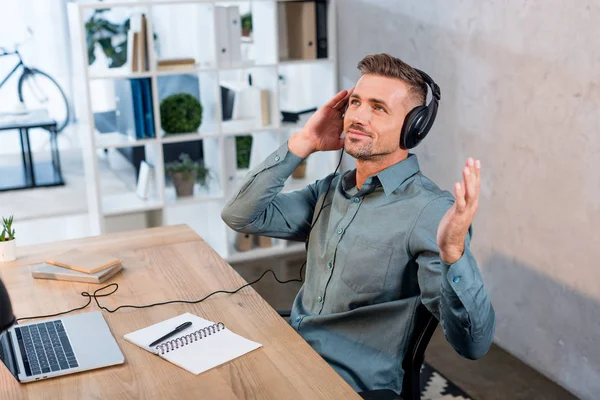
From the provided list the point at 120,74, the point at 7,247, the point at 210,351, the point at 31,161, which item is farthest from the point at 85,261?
the point at 31,161

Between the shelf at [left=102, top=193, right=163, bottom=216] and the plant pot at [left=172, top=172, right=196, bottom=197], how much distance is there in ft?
0.47

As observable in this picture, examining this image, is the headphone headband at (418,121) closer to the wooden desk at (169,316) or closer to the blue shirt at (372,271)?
the blue shirt at (372,271)

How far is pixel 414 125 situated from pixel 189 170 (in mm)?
2565

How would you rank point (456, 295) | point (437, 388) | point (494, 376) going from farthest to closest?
point (494, 376) → point (437, 388) → point (456, 295)

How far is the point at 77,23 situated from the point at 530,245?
8.01 ft

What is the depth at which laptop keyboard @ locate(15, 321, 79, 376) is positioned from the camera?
172cm

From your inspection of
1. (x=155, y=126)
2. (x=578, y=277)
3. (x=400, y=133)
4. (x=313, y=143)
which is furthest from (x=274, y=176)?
(x=155, y=126)

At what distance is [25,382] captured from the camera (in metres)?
1.66

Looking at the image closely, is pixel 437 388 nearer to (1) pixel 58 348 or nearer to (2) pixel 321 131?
(2) pixel 321 131

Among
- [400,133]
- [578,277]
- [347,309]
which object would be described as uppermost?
[400,133]

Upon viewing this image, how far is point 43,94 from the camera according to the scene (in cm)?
816

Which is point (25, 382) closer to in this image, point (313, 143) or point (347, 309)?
point (347, 309)

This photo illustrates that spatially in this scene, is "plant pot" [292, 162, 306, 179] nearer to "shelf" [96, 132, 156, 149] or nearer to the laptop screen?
"shelf" [96, 132, 156, 149]

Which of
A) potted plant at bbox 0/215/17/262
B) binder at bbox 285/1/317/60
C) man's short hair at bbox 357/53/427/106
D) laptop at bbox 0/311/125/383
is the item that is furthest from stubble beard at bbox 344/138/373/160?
binder at bbox 285/1/317/60
